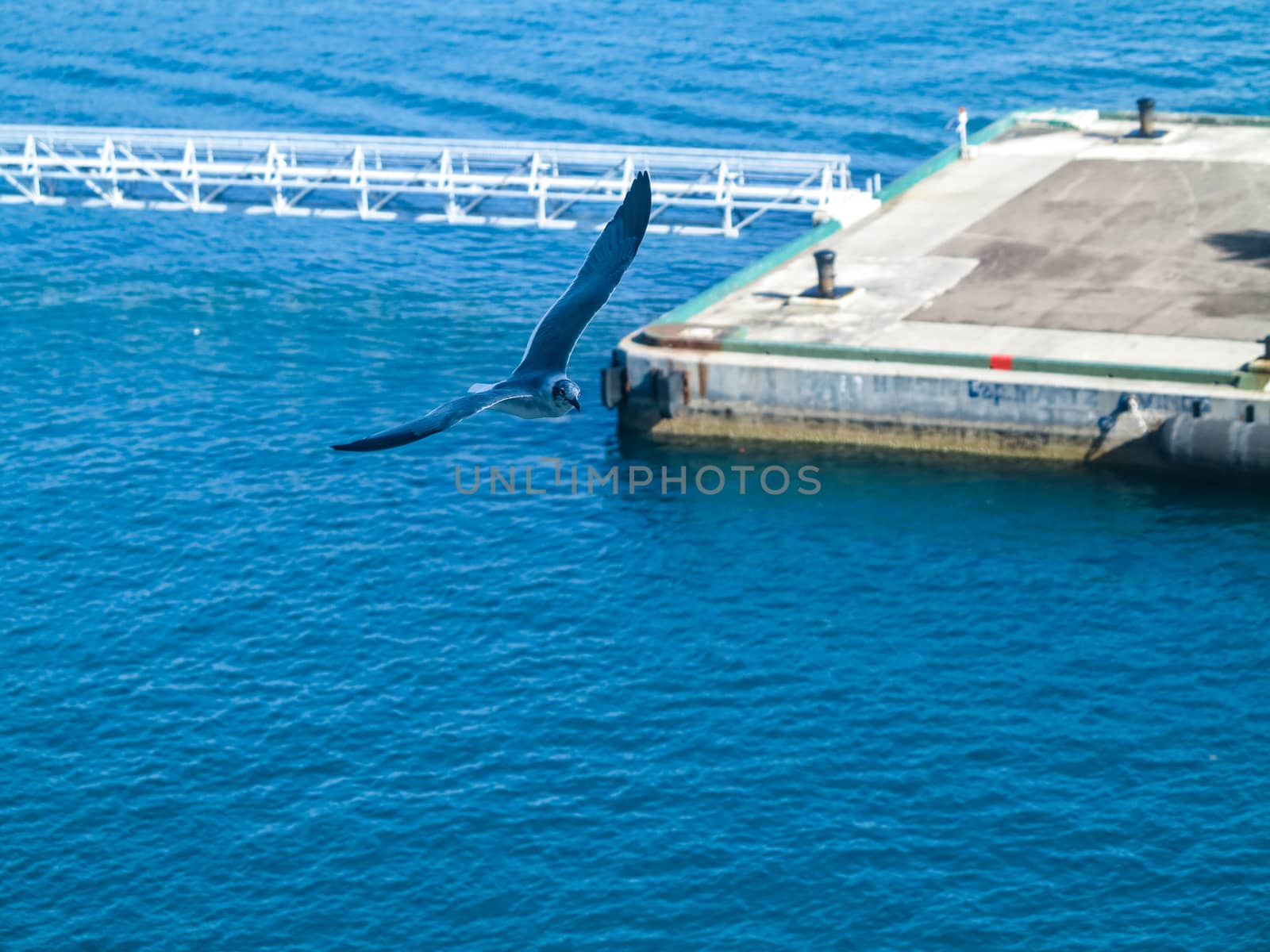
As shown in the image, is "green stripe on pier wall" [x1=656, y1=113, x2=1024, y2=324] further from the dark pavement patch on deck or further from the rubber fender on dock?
the rubber fender on dock

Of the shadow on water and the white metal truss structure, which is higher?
the white metal truss structure

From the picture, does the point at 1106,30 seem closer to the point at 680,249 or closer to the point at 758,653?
the point at 680,249

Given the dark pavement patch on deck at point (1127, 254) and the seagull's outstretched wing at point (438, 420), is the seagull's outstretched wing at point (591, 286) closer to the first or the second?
the seagull's outstretched wing at point (438, 420)

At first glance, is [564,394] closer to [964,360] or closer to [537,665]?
[537,665]

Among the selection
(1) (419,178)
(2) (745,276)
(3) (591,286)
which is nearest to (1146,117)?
(2) (745,276)

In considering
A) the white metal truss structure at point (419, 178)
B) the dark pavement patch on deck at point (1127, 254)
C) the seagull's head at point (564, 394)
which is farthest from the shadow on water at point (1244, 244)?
the seagull's head at point (564, 394)

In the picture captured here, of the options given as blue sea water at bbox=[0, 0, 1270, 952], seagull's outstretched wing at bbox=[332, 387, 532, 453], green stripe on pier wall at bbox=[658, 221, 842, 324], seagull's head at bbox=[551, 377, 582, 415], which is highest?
seagull's outstretched wing at bbox=[332, 387, 532, 453]

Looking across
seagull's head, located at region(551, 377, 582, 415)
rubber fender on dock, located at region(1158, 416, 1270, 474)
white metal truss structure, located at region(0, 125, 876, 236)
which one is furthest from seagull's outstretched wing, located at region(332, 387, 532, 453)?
white metal truss structure, located at region(0, 125, 876, 236)
